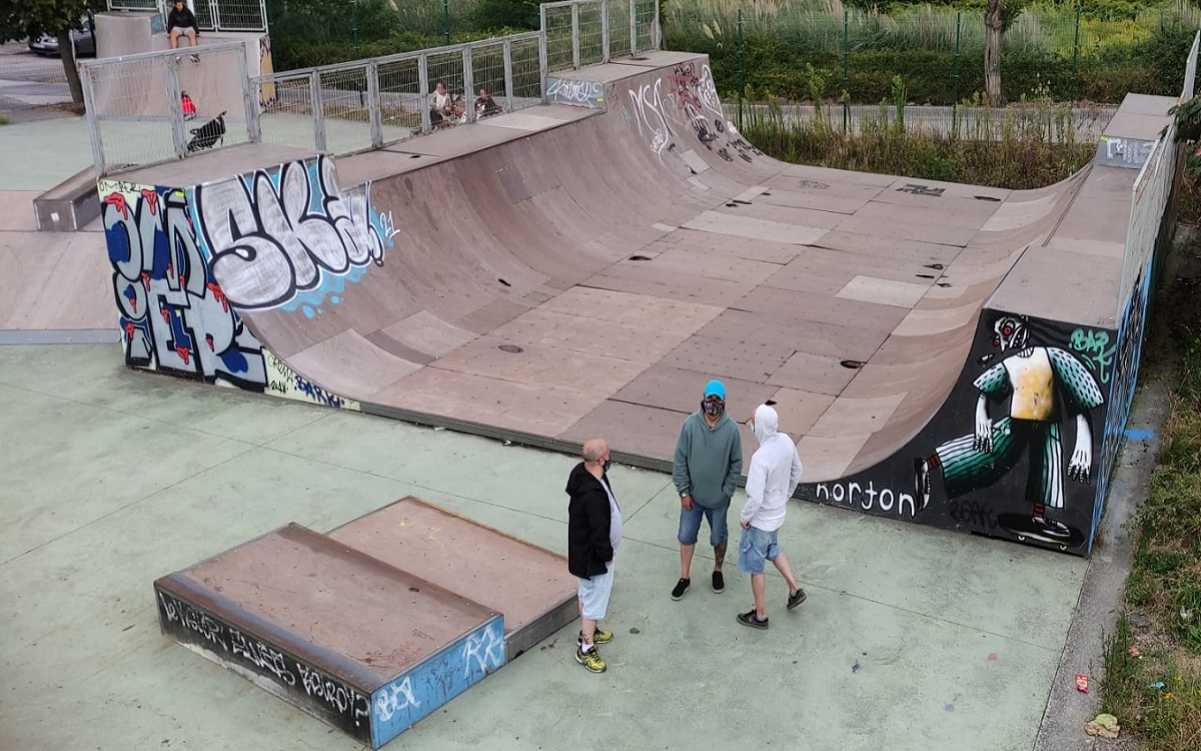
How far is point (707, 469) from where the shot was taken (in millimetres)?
7770

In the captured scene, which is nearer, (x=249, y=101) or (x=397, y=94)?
(x=249, y=101)

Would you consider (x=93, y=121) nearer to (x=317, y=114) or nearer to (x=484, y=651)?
(x=317, y=114)

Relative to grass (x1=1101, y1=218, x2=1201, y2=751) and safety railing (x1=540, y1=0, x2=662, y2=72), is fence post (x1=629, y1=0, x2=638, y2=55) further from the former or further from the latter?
grass (x1=1101, y1=218, x2=1201, y2=751)

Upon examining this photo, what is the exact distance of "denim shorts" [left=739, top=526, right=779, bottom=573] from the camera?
24.8 ft

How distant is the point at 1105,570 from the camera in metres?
8.50

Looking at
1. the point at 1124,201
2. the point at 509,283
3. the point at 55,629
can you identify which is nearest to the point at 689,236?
the point at 509,283

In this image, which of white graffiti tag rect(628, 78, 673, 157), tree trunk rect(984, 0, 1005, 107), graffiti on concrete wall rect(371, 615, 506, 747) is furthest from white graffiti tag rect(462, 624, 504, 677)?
tree trunk rect(984, 0, 1005, 107)

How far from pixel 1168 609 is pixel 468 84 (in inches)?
482

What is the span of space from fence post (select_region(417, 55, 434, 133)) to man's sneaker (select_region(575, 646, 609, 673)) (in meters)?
10.3

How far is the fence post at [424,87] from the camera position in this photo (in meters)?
15.6

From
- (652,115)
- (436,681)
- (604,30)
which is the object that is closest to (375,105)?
(652,115)

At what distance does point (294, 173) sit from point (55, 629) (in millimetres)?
6189

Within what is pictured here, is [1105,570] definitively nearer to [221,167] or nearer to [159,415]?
[159,415]

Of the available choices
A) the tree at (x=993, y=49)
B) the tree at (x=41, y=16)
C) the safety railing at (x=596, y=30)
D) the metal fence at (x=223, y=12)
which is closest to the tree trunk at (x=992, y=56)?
the tree at (x=993, y=49)
